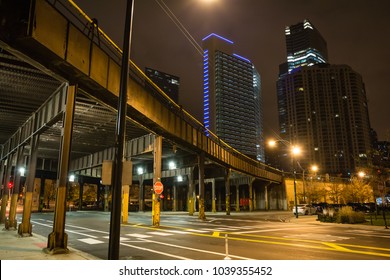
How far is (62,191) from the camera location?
11.9m

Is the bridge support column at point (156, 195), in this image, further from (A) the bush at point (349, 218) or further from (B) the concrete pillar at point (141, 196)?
(B) the concrete pillar at point (141, 196)

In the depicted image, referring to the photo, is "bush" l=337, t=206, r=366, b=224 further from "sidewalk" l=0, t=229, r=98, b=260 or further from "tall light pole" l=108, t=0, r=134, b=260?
"tall light pole" l=108, t=0, r=134, b=260

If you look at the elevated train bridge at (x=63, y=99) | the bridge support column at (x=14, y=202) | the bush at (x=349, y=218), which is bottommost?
the bush at (x=349, y=218)

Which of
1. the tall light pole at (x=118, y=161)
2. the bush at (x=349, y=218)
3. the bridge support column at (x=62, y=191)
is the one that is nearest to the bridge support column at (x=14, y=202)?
the bridge support column at (x=62, y=191)

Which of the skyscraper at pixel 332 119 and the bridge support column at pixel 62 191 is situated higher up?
the skyscraper at pixel 332 119

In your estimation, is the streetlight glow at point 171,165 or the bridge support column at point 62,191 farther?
the streetlight glow at point 171,165

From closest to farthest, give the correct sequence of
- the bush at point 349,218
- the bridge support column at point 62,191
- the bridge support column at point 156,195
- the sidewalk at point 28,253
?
1. the sidewalk at point 28,253
2. the bridge support column at point 62,191
3. the bridge support column at point 156,195
4. the bush at point 349,218

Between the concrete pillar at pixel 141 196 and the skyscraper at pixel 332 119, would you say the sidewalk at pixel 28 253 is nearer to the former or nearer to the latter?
the concrete pillar at pixel 141 196

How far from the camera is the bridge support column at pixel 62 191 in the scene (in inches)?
431

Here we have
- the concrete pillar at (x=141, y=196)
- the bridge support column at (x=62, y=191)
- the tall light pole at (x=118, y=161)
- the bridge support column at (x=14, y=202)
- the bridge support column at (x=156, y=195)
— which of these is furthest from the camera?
the concrete pillar at (x=141, y=196)

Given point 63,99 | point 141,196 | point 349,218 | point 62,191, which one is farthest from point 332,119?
point 62,191

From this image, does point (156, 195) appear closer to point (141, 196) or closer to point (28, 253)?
point (28, 253)

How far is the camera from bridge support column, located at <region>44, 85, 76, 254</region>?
1095 centimetres
